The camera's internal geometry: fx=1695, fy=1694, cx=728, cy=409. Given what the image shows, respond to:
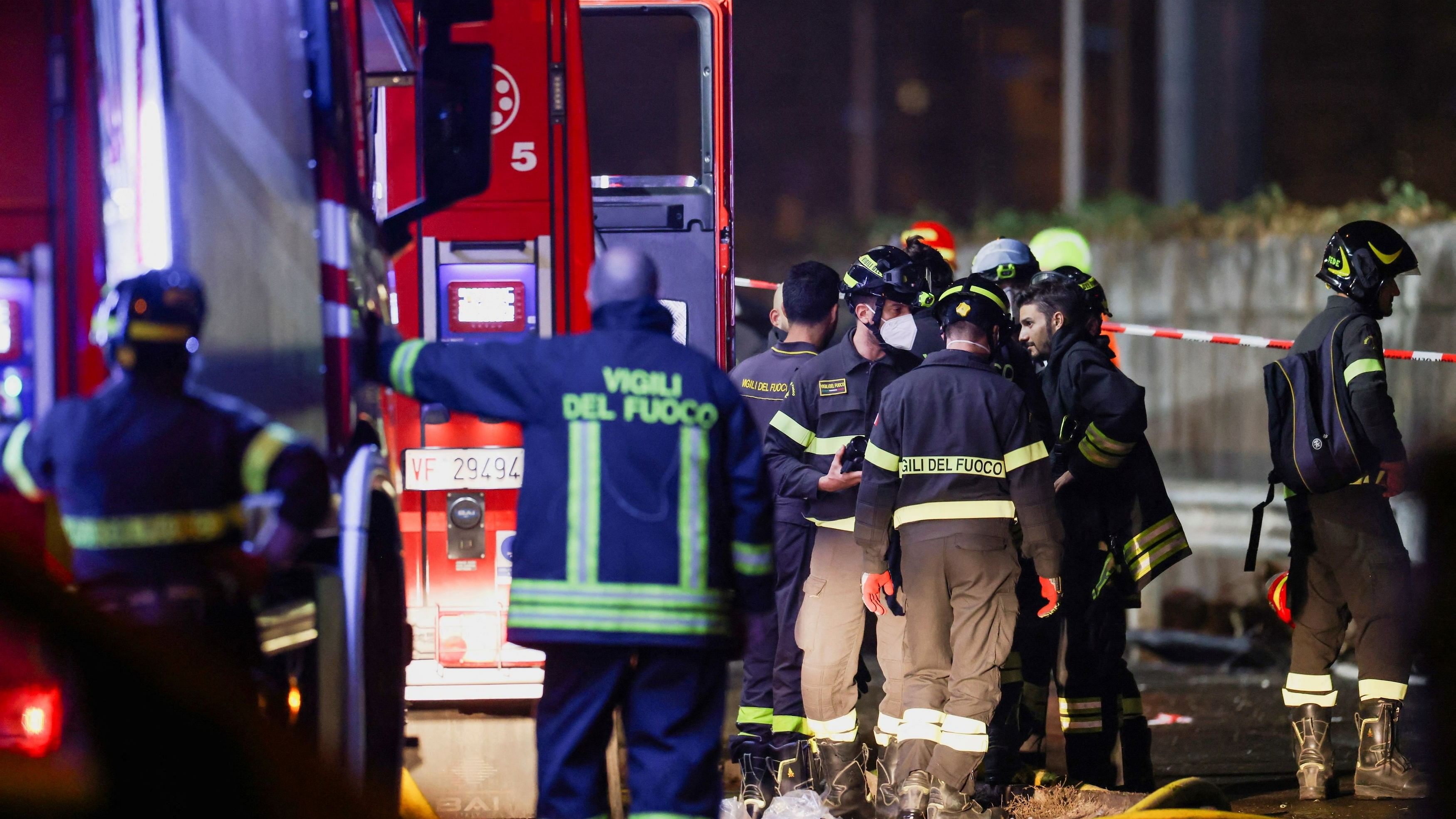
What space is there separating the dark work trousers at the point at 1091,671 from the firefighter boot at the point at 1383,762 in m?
0.84

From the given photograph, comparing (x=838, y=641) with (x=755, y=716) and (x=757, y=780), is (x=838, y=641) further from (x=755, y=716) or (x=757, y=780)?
(x=757, y=780)

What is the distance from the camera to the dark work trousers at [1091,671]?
619cm

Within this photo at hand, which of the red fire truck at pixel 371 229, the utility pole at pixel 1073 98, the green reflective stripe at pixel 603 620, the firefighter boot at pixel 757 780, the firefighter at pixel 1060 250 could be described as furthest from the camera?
the utility pole at pixel 1073 98

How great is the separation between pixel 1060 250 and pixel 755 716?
10.8 ft

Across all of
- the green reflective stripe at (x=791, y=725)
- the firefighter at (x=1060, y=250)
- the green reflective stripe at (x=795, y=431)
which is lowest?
the green reflective stripe at (x=791, y=725)

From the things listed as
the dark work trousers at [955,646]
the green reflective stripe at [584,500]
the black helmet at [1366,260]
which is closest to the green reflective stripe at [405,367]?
the green reflective stripe at [584,500]

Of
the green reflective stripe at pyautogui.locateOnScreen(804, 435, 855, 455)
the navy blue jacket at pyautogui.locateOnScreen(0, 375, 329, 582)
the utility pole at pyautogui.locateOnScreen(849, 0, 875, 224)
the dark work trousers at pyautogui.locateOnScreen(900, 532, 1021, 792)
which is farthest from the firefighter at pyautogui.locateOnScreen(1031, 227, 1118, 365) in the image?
the utility pole at pyautogui.locateOnScreen(849, 0, 875, 224)

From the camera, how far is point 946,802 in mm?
5402

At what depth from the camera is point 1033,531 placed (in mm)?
5488

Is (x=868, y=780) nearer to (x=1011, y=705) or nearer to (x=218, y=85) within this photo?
(x=1011, y=705)

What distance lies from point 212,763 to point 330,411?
4.40 feet

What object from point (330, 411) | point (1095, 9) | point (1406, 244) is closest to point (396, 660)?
point (330, 411)

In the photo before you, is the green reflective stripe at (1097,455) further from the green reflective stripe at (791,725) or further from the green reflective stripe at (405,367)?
the green reflective stripe at (405,367)

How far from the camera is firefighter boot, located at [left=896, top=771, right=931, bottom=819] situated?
5.46 m
